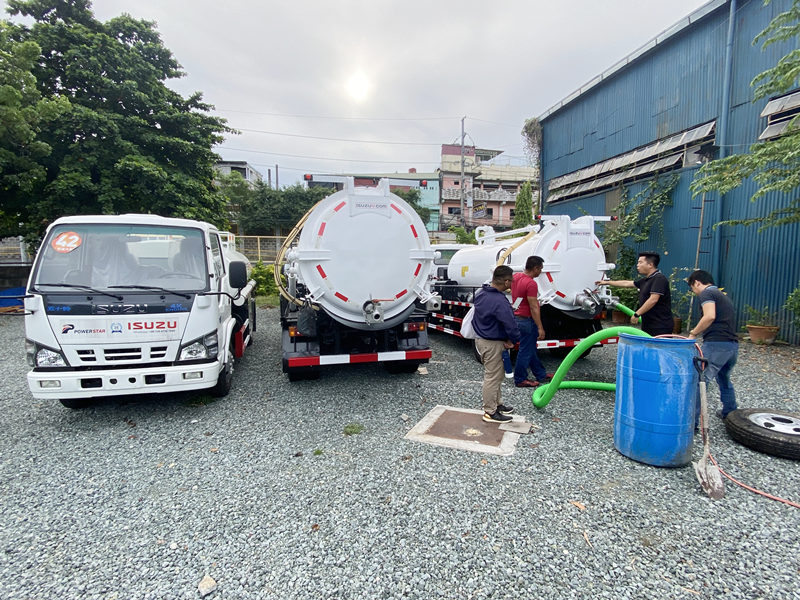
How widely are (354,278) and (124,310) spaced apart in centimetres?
248

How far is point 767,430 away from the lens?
376 centimetres

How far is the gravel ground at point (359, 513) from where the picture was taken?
2.33 meters

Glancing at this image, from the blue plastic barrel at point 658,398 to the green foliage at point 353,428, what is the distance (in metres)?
2.56

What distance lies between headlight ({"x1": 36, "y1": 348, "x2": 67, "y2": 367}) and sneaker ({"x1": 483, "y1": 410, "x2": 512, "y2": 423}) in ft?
14.5

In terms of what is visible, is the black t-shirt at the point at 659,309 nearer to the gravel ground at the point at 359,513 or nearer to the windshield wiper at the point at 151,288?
the gravel ground at the point at 359,513

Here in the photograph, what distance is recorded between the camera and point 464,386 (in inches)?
234

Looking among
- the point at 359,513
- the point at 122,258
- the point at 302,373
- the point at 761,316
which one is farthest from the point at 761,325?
the point at 122,258

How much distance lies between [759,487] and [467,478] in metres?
2.27

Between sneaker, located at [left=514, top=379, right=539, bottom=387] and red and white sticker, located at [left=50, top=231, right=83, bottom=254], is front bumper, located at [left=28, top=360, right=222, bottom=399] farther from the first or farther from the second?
sneaker, located at [left=514, top=379, right=539, bottom=387]

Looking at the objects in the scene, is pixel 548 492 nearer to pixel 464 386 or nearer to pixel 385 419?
pixel 385 419

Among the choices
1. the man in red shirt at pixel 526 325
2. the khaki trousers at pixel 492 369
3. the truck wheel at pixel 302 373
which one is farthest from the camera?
the man in red shirt at pixel 526 325

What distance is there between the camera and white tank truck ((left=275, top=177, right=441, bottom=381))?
16.9ft

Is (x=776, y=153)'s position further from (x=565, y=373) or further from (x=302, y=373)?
(x=302, y=373)

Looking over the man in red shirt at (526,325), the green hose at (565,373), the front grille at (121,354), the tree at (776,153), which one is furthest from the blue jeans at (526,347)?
the front grille at (121,354)
